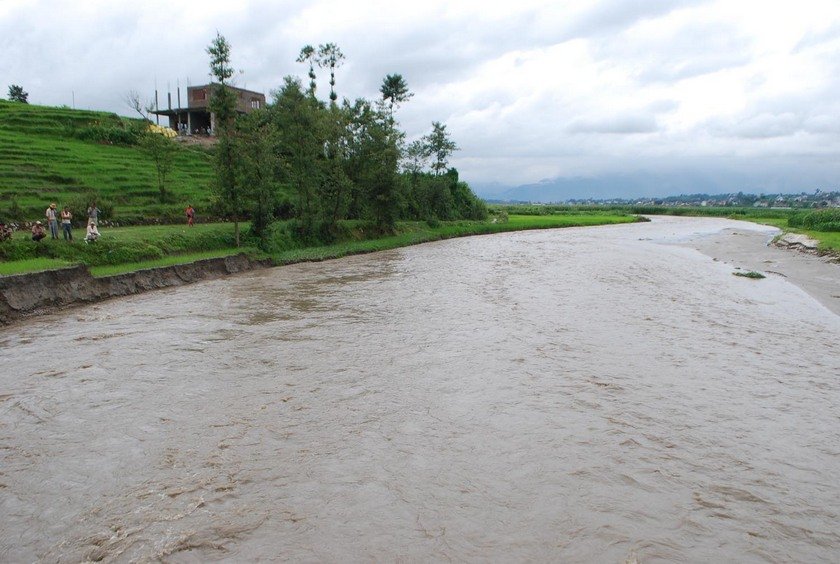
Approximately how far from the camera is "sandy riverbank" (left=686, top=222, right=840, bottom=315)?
21.6 meters

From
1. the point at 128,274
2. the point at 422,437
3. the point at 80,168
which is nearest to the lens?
the point at 422,437

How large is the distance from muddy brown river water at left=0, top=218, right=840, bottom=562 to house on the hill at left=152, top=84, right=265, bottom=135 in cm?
5374

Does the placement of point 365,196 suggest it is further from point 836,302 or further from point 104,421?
point 104,421

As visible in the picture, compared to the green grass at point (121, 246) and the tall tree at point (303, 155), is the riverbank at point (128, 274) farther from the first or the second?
the tall tree at point (303, 155)

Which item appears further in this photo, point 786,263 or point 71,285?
point 786,263

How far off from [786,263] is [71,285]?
3365 cm

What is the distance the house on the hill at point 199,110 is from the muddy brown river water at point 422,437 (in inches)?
2116

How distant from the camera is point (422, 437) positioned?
27.9 feet

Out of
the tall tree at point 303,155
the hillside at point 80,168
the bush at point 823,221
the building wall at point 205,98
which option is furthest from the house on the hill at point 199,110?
the bush at point 823,221

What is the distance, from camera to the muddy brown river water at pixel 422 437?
19.7ft

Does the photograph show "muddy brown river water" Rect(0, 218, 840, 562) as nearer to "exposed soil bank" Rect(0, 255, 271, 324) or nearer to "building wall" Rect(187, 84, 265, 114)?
"exposed soil bank" Rect(0, 255, 271, 324)

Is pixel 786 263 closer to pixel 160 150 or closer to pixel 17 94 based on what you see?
pixel 160 150

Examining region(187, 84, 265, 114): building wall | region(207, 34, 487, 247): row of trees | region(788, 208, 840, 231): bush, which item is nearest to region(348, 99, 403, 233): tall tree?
region(207, 34, 487, 247): row of trees

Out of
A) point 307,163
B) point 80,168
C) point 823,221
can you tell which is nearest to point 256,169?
point 307,163
